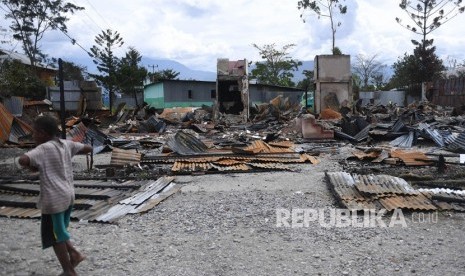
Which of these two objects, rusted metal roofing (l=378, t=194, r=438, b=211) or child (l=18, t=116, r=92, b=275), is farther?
rusted metal roofing (l=378, t=194, r=438, b=211)

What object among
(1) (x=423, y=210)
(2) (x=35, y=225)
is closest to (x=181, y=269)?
(2) (x=35, y=225)

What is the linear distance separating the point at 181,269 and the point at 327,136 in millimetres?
10813

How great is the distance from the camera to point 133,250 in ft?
14.1

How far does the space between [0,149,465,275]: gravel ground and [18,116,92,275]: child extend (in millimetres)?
391

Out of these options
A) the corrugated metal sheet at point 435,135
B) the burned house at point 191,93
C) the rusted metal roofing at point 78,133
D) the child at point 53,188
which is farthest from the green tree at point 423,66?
the child at point 53,188

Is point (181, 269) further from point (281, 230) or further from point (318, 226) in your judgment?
point (318, 226)

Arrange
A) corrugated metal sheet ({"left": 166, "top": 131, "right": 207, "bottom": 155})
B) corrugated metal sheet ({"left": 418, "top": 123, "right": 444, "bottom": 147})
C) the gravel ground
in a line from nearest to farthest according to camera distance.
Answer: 1. the gravel ground
2. corrugated metal sheet ({"left": 166, "top": 131, "right": 207, "bottom": 155})
3. corrugated metal sheet ({"left": 418, "top": 123, "right": 444, "bottom": 147})

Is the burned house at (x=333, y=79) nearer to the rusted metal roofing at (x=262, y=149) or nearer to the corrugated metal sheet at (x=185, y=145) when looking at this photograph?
the rusted metal roofing at (x=262, y=149)

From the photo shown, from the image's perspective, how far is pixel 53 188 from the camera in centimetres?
341

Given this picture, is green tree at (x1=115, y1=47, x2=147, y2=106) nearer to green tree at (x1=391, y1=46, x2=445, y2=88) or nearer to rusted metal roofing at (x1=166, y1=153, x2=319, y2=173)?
green tree at (x1=391, y1=46, x2=445, y2=88)

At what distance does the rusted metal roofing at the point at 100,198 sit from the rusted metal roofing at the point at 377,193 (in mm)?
2674

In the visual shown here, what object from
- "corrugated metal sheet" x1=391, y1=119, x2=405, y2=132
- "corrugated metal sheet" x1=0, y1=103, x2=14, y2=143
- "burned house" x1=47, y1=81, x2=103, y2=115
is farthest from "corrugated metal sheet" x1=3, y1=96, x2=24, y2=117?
"corrugated metal sheet" x1=391, y1=119, x2=405, y2=132

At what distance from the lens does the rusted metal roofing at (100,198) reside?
5539 millimetres

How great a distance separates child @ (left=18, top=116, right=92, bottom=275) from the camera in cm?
338
